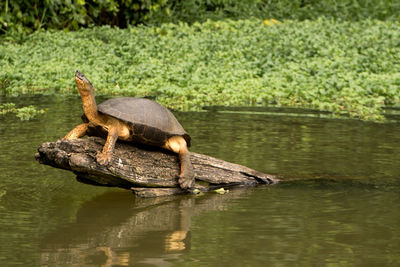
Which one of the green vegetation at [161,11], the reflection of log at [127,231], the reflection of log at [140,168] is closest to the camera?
the reflection of log at [127,231]

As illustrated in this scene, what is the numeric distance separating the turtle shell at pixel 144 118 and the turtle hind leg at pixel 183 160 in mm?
76

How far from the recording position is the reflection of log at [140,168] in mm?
6918

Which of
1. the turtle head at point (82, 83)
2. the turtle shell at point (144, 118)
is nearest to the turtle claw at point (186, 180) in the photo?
the turtle shell at point (144, 118)

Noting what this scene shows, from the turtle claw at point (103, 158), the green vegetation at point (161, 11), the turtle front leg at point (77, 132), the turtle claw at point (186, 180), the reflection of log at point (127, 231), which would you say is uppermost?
the green vegetation at point (161, 11)

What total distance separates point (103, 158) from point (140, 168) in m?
0.46

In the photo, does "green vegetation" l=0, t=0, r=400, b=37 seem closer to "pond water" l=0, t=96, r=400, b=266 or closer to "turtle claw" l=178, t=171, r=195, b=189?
"pond water" l=0, t=96, r=400, b=266

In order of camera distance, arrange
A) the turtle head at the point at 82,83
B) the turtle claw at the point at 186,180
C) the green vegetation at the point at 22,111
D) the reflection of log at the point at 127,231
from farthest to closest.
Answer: the green vegetation at the point at 22,111 < the turtle claw at the point at 186,180 < the turtle head at the point at 82,83 < the reflection of log at the point at 127,231

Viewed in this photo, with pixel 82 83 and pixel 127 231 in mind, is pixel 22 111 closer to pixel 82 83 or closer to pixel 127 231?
pixel 82 83

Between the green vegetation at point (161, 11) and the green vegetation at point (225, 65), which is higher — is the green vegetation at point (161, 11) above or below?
above

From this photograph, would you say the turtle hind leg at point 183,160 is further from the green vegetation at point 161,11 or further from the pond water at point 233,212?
the green vegetation at point 161,11

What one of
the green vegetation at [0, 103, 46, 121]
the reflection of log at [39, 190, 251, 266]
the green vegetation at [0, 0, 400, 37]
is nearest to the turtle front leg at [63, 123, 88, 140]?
the reflection of log at [39, 190, 251, 266]

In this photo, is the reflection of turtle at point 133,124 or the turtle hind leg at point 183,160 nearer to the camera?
the reflection of turtle at point 133,124

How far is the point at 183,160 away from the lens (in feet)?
24.4

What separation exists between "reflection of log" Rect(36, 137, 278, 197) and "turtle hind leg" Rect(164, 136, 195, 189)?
0.12 m
